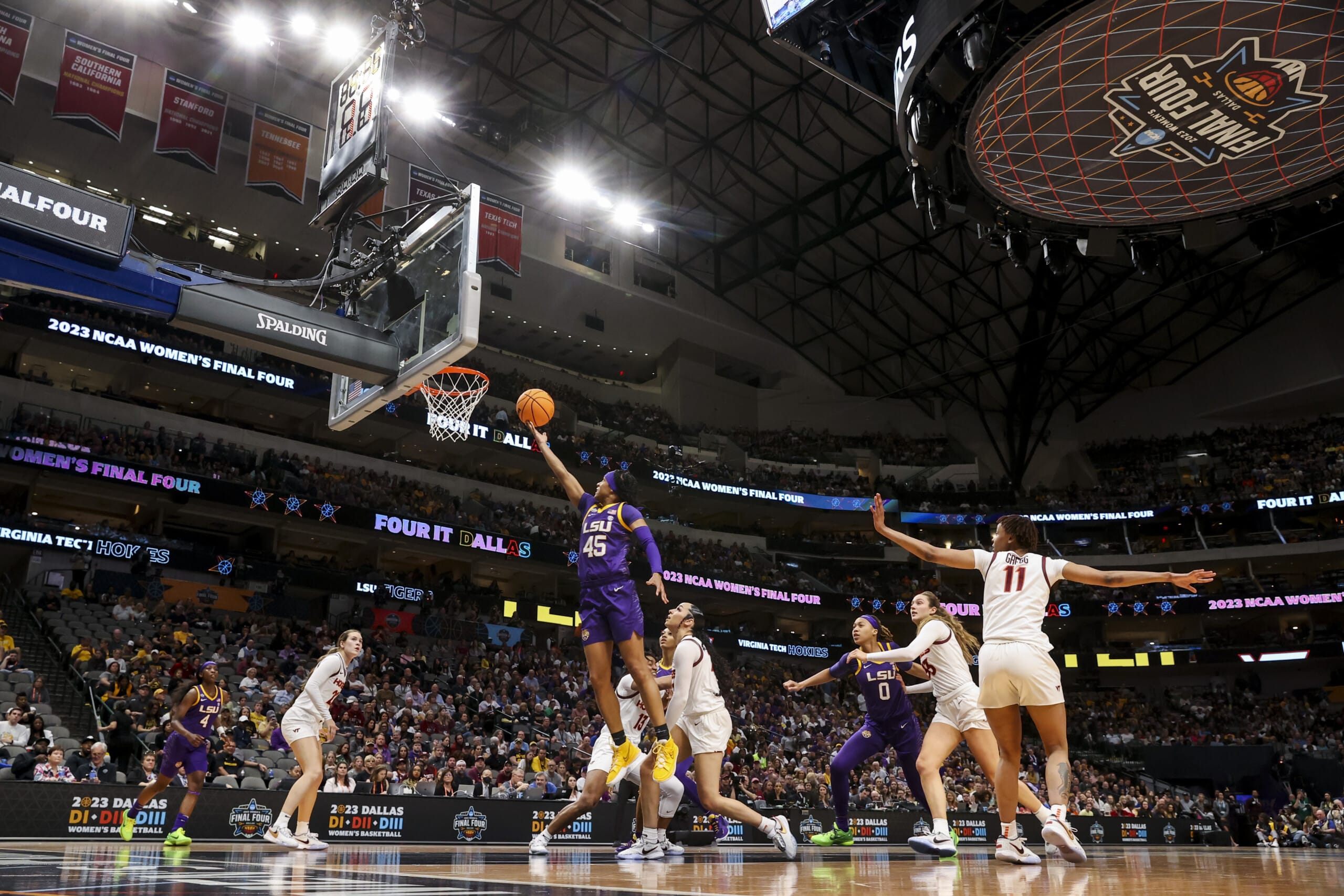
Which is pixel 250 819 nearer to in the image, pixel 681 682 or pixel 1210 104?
pixel 681 682

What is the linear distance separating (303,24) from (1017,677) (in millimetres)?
26691

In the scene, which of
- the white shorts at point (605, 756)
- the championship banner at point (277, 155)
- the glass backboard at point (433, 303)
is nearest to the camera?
the white shorts at point (605, 756)

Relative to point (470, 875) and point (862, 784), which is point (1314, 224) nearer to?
point (862, 784)

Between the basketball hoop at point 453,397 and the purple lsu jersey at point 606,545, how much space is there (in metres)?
5.28

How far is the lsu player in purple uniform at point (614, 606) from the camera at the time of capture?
7168 millimetres

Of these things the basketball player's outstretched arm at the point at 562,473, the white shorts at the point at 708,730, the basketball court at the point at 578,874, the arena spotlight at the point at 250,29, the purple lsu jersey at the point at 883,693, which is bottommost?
the basketball court at the point at 578,874

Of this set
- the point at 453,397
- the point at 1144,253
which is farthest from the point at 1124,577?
the point at 1144,253

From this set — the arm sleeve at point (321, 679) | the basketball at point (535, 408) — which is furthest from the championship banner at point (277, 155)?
the basketball at point (535, 408)

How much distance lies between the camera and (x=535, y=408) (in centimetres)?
809

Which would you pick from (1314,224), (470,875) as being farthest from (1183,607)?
(470,875)

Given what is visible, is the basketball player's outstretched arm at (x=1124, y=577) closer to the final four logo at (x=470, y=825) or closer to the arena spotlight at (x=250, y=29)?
the final four logo at (x=470, y=825)

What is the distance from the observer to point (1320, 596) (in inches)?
1451

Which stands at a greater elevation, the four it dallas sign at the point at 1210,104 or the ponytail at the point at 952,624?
the four it dallas sign at the point at 1210,104

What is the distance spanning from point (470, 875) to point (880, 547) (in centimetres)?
4067
